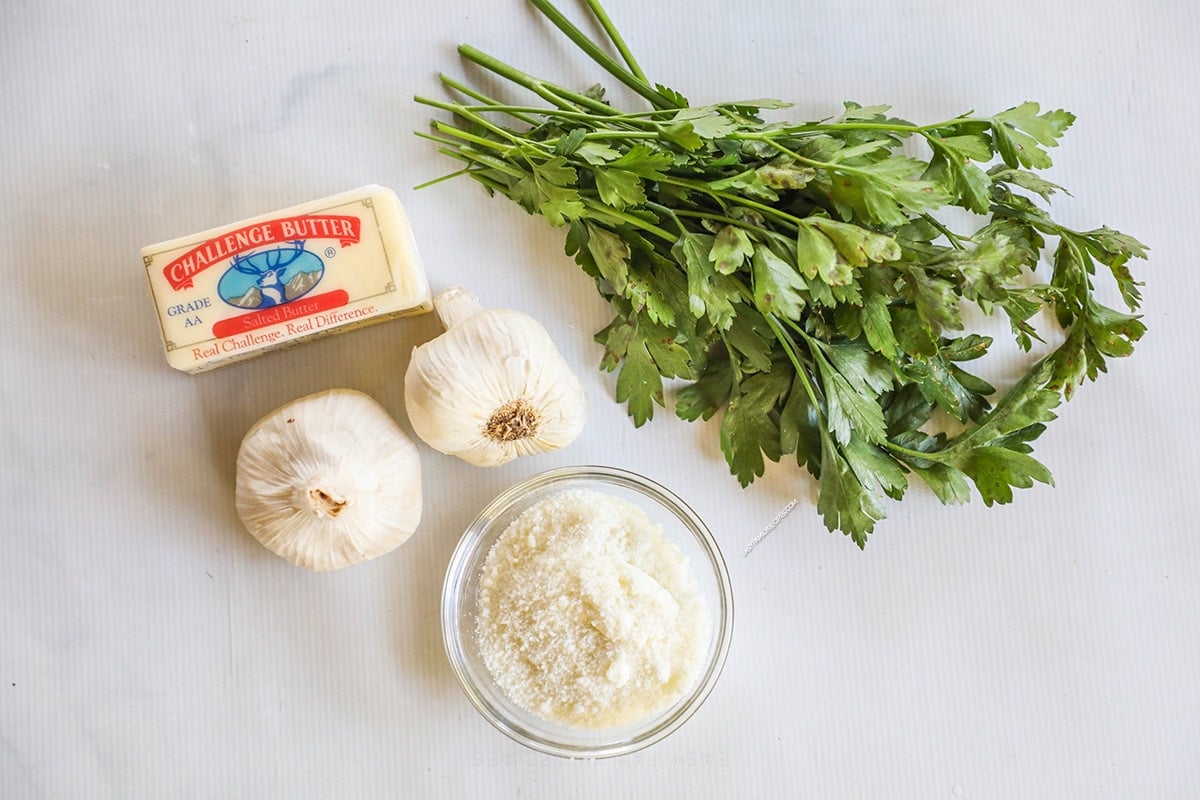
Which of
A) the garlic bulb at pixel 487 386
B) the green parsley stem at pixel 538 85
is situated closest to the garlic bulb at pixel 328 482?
the garlic bulb at pixel 487 386

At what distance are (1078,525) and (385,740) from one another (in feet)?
2.92

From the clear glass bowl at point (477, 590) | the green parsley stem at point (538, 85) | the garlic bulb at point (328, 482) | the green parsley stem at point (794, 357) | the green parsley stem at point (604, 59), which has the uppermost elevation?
the green parsley stem at point (604, 59)

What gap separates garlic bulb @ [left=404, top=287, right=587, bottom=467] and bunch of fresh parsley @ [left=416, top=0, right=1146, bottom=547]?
0.09 metres

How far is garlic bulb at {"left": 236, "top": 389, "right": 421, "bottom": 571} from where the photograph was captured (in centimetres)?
94

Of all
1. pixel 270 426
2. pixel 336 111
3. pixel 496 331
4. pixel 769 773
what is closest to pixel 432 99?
pixel 336 111

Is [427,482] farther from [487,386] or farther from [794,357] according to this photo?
[794,357]

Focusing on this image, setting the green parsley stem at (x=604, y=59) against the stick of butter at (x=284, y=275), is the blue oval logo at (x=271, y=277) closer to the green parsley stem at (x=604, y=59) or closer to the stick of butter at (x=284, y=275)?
the stick of butter at (x=284, y=275)

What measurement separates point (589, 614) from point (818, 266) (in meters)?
0.43

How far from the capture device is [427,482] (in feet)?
3.44

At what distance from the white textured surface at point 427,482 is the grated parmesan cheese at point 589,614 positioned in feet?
0.28

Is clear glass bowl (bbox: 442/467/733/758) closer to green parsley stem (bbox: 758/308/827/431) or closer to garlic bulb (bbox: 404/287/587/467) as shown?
garlic bulb (bbox: 404/287/587/467)

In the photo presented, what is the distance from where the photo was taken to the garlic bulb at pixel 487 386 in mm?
940

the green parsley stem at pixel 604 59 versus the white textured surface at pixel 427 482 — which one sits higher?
the green parsley stem at pixel 604 59

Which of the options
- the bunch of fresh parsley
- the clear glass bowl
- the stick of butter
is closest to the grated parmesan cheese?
the clear glass bowl
